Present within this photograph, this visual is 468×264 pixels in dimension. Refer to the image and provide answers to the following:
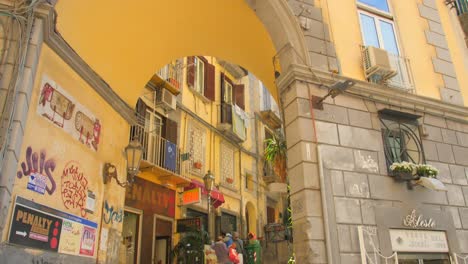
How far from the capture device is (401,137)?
23.9 ft

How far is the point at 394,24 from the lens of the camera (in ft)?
27.9

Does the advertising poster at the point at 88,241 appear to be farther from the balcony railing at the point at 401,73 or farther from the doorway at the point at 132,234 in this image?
the balcony railing at the point at 401,73

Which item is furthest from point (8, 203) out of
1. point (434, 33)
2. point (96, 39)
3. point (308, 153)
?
point (434, 33)

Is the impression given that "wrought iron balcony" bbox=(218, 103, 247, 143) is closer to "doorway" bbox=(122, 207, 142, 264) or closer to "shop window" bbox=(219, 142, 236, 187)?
"shop window" bbox=(219, 142, 236, 187)

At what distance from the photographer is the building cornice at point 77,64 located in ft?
17.2

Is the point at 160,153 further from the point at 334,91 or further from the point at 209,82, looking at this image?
the point at 334,91

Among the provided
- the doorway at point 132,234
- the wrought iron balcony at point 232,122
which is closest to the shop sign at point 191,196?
the doorway at point 132,234

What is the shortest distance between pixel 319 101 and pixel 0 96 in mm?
4546

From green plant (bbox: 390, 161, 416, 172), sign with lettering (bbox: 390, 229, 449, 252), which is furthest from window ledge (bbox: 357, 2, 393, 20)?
sign with lettering (bbox: 390, 229, 449, 252)

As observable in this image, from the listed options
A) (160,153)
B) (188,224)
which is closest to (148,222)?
(188,224)

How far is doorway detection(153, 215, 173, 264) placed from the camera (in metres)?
13.9

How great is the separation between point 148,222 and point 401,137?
8.92 m

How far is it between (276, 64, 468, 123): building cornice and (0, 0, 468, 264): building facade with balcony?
0.02 m

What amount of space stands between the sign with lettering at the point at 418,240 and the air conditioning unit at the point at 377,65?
2.75 meters
